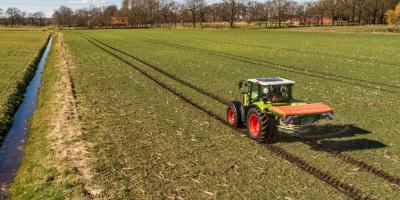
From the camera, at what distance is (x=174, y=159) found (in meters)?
12.1

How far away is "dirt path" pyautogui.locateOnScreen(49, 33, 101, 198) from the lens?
10.5 m

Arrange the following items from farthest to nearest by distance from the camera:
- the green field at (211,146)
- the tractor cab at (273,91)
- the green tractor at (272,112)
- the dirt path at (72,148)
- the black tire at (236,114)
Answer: the black tire at (236,114), the tractor cab at (273,91), the green tractor at (272,112), the dirt path at (72,148), the green field at (211,146)

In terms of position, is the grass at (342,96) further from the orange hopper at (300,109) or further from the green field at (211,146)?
the orange hopper at (300,109)

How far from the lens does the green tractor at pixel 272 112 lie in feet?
40.6

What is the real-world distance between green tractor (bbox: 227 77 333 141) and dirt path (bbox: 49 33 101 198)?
527cm

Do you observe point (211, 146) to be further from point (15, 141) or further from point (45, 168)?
point (15, 141)

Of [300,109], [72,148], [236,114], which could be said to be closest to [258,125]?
[300,109]

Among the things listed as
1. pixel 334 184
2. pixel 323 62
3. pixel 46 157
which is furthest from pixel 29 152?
pixel 323 62

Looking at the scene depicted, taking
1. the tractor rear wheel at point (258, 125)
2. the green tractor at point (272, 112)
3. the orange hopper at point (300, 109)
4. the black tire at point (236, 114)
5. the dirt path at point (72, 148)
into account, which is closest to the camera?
the dirt path at point (72, 148)

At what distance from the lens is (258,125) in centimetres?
1328

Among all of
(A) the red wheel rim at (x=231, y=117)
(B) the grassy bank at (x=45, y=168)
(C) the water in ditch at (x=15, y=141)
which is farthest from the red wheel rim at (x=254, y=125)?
(C) the water in ditch at (x=15, y=141)

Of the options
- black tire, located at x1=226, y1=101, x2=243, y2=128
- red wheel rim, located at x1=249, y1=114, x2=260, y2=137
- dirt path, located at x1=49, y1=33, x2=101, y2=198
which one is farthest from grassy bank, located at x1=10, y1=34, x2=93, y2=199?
black tire, located at x1=226, y1=101, x2=243, y2=128

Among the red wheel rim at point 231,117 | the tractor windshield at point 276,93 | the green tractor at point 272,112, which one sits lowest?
the red wheel rim at point 231,117

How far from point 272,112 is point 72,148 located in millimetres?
6499
